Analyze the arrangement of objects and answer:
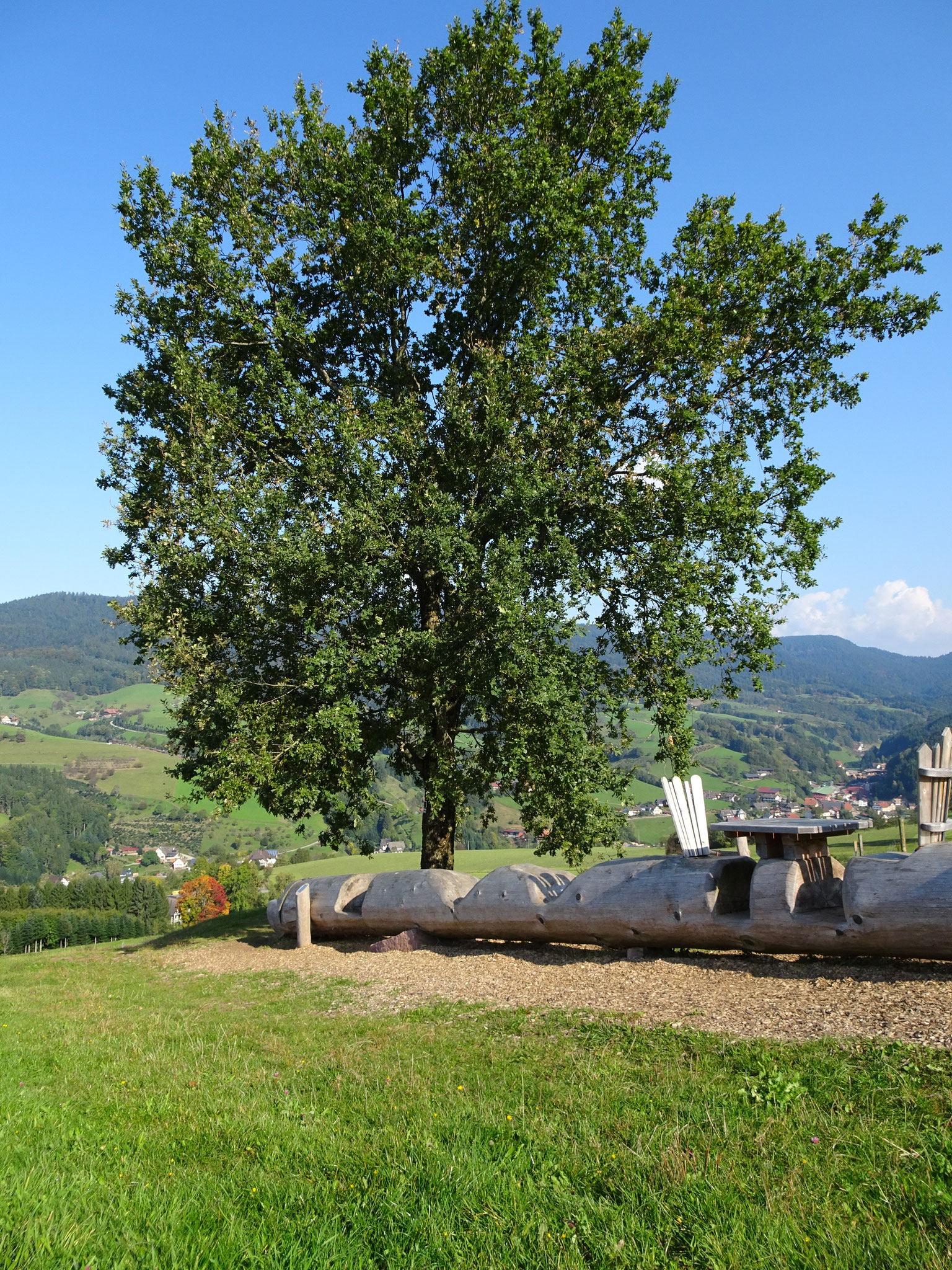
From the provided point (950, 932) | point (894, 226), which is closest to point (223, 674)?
point (950, 932)

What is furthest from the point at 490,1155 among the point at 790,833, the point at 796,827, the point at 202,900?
the point at 202,900

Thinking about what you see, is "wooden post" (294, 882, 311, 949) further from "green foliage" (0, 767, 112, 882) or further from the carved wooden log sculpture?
"green foliage" (0, 767, 112, 882)

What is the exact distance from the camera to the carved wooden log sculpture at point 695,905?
8.93 m

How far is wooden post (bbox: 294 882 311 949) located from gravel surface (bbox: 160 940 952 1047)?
4.42 ft

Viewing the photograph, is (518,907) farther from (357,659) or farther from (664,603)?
(664,603)

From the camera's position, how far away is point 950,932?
332 inches

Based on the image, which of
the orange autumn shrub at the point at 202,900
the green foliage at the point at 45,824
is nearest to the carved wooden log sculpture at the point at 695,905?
the orange autumn shrub at the point at 202,900

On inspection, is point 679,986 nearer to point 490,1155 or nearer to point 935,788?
point 935,788

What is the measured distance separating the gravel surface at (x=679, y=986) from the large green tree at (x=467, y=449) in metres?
3.88

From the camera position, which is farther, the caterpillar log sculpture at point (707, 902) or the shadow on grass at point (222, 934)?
the shadow on grass at point (222, 934)

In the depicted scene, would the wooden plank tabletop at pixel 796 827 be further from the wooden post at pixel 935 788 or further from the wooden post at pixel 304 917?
the wooden post at pixel 304 917

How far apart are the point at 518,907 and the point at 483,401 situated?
32.5 ft

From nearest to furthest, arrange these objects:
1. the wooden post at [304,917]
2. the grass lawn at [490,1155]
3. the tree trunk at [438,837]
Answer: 1. the grass lawn at [490,1155]
2. the wooden post at [304,917]
3. the tree trunk at [438,837]

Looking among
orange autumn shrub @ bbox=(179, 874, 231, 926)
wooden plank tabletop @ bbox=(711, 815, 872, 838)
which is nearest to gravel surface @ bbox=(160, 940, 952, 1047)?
wooden plank tabletop @ bbox=(711, 815, 872, 838)
